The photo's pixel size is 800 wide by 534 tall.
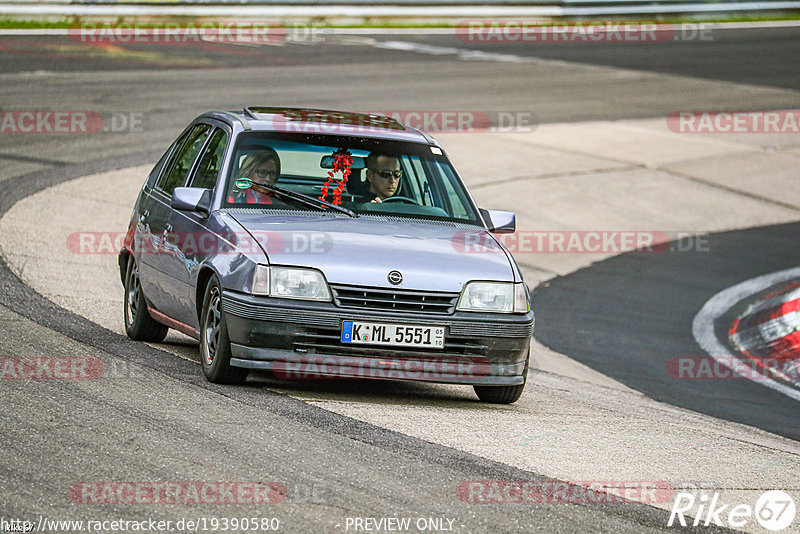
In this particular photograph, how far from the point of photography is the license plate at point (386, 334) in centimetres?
727

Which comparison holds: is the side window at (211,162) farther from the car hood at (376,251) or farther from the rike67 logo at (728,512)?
the rike67 logo at (728,512)

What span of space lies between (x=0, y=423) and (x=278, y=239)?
1872 millimetres

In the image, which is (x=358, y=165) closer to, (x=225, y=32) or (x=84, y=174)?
(x=84, y=174)

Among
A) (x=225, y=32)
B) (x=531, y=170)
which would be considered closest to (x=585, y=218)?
(x=531, y=170)

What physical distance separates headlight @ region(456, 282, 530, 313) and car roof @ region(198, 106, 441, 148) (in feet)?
5.30

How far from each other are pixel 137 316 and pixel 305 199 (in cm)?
171

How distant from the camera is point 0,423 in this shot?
6.35 meters
